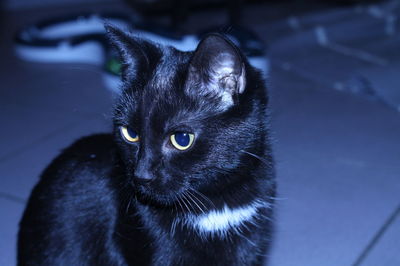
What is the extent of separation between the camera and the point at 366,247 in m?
1.29

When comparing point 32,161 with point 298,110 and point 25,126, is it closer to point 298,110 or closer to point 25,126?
point 25,126

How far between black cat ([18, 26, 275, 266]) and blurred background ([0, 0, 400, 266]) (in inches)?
5.1

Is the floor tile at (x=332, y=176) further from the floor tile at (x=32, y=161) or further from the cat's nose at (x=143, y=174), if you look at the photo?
the floor tile at (x=32, y=161)

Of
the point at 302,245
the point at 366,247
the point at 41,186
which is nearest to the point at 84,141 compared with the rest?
the point at 41,186

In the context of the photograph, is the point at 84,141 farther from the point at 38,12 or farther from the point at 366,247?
the point at 38,12

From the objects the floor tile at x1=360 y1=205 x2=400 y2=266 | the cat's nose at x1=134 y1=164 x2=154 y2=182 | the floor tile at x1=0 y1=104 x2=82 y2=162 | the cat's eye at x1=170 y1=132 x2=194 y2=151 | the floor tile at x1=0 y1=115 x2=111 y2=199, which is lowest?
the floor tile at x1=0 y1=104 x2=82 y2=162

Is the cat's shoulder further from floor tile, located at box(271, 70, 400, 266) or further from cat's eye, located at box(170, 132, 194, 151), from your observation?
floor tile, located at box(271, 70, 400, 266)

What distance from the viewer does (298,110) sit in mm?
2143

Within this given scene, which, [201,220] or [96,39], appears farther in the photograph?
[96,39]

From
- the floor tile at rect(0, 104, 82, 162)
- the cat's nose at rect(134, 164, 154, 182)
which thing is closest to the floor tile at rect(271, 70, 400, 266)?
the cat's nose at rect(134, 164, 154, 182)

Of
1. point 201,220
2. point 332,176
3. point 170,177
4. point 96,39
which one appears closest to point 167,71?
point 170,177

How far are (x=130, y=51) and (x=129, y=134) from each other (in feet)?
0.55

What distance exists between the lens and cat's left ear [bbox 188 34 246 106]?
795 mm

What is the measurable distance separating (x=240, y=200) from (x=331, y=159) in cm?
88
